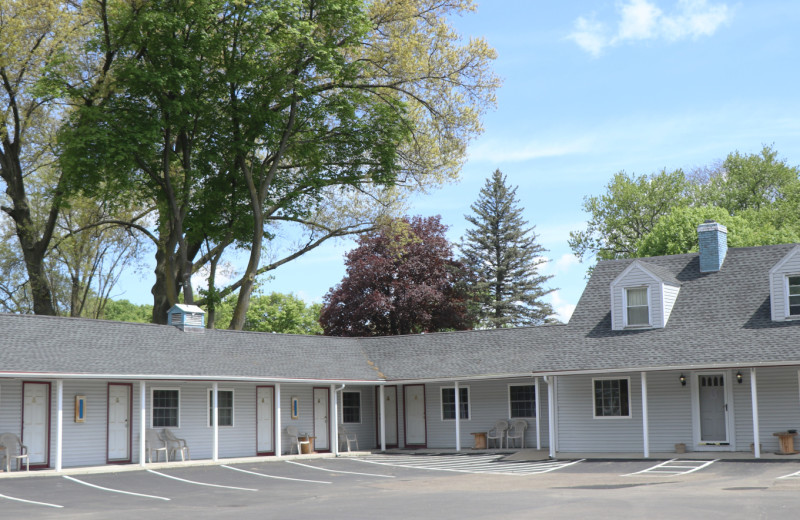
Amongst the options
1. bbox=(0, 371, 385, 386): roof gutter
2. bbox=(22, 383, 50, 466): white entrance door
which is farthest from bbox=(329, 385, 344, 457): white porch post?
bbox=(22, 383, 50, 466): white entrance door

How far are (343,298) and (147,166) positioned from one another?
16886 millimetres

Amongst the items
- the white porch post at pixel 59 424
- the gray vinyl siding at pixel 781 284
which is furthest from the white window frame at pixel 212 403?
the gray vinyl siding at pixel 781 284

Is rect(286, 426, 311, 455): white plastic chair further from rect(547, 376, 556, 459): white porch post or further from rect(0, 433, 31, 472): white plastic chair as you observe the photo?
rect(0, 433, 31, 472): white plastic chair

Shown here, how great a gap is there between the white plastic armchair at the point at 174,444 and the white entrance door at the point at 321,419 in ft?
17.6

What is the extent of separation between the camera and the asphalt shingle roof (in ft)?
72.4

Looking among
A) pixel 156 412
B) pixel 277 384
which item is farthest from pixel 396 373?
pixel 156 412

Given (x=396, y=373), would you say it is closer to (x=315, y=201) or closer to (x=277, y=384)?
(x=277, y=384)

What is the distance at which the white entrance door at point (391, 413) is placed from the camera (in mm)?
30828

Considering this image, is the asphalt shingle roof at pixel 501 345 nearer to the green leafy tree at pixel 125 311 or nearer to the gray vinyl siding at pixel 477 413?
the gray vinyl siding at pixel 477 413

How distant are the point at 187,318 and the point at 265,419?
4042 mm

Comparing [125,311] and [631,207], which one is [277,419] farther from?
[125,311]

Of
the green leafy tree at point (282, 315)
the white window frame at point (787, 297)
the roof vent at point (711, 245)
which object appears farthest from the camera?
the green leafy tree at point (282, 315)

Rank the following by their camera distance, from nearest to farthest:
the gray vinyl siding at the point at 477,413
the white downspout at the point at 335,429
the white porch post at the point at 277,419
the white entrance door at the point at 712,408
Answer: the white entrance door at the point at 712,408 → the white porch post at the point at 277,419 → the white downspout at the point at 335,429 → the gray vinyl siding at the point at 477,413

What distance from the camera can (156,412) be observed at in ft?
80.0
